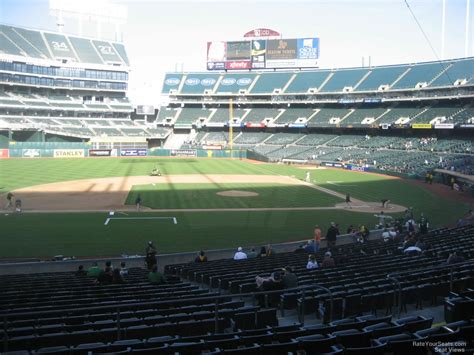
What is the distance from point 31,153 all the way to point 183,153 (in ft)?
80.0

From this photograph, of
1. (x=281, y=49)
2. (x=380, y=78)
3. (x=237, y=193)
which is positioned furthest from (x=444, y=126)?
(x=281, y=49)

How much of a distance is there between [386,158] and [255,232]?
1689 inches

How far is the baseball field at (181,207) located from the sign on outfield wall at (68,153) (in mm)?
18331

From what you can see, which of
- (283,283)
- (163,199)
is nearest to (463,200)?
(163,199)

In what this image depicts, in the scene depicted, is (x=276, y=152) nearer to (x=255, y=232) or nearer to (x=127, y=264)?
(x=255, y=232)

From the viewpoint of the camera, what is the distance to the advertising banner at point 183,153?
271ft

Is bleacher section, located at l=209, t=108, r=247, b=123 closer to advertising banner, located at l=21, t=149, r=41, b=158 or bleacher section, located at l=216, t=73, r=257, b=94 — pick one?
bleacher section, located at l=216, t=73, r=257, b=94

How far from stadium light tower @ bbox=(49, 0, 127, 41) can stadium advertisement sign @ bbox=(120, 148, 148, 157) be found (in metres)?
31.8

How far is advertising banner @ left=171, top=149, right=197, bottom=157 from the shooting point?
271 ft

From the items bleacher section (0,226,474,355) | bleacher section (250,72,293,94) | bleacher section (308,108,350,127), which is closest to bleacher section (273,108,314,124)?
bleacher section (308,108,350,127)

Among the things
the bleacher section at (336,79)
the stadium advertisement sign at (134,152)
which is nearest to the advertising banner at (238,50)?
the bleacher section at (336,79)

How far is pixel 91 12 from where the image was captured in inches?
3927

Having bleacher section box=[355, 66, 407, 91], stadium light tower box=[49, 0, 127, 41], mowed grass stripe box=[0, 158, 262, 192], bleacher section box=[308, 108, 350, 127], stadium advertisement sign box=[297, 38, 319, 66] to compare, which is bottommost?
mowed grass stripe box=[0, 158, 262, 192]

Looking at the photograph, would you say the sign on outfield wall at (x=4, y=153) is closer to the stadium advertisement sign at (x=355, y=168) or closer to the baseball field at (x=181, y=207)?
the baseball field at (x=181, y=207)
